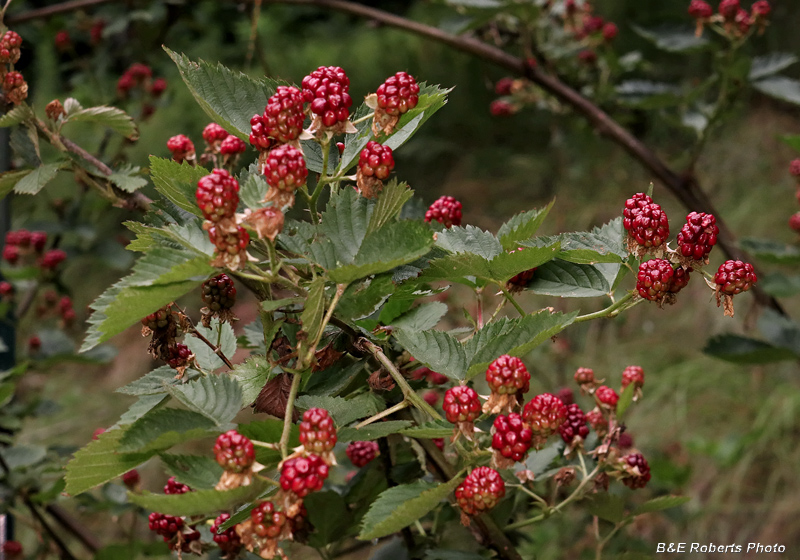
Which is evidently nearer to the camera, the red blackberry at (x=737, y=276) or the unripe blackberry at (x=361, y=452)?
the red blackberry at (x=737, y=276)

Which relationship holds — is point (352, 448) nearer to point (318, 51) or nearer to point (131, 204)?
point (131, 204)

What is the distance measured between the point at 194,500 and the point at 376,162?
0.18m

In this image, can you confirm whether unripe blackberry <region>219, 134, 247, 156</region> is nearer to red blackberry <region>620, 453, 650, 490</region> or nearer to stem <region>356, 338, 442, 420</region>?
stem <region>356, 338, 442, 420</region>

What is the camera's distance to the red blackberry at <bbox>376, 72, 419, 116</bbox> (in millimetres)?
361

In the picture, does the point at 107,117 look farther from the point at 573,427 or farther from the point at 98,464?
the point at 573,427

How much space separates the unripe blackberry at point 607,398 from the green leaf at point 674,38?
2.24 ft

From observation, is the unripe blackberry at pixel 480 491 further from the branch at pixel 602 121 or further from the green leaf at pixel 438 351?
the branch at pixel 602 121

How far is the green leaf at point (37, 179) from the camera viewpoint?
1.72ft

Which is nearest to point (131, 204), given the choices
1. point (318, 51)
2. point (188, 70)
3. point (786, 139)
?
point (188, 70)

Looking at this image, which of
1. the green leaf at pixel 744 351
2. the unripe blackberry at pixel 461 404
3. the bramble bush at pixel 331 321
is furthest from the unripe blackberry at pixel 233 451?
the green leaf at pixel 744 351

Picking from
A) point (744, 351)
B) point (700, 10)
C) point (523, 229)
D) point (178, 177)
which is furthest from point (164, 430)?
point (700, 10)

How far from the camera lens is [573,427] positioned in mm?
522

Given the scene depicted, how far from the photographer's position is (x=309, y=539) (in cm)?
51

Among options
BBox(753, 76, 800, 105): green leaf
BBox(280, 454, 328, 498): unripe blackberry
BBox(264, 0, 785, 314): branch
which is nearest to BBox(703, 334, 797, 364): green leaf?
BBox(264, 0, 785, 314): branch
